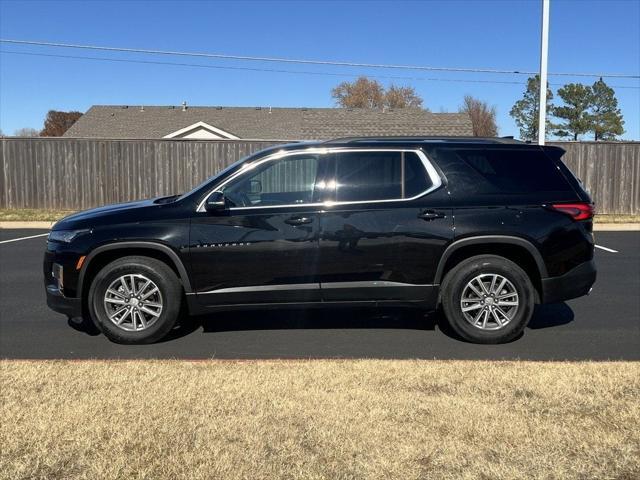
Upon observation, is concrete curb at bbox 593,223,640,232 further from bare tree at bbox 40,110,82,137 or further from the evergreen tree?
bare tree at bbox 40,110,82,137

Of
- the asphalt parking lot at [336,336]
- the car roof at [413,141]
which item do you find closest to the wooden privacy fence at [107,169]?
the asphalt parking lot at [336,336]

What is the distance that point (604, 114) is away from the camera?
5397 centimetres

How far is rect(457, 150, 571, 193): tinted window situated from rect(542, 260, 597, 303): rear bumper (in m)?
0.78

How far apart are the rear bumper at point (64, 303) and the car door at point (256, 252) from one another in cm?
113

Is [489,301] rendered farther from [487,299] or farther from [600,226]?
[600,226]

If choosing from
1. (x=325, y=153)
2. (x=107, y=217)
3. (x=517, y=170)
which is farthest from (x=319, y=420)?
(x=517, y=170)

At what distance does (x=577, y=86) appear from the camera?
53.7m

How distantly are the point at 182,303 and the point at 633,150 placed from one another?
61.2 feet

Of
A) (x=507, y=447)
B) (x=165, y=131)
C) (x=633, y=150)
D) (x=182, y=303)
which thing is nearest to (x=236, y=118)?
(x=165, y=131)

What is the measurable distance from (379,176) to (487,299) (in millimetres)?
1529

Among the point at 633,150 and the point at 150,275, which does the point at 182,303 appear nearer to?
the point at 150,275

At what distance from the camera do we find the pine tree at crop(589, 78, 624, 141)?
53.7 meters

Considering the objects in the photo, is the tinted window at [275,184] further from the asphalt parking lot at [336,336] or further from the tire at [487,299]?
the tire at [487,299]

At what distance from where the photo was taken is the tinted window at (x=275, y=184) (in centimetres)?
564
